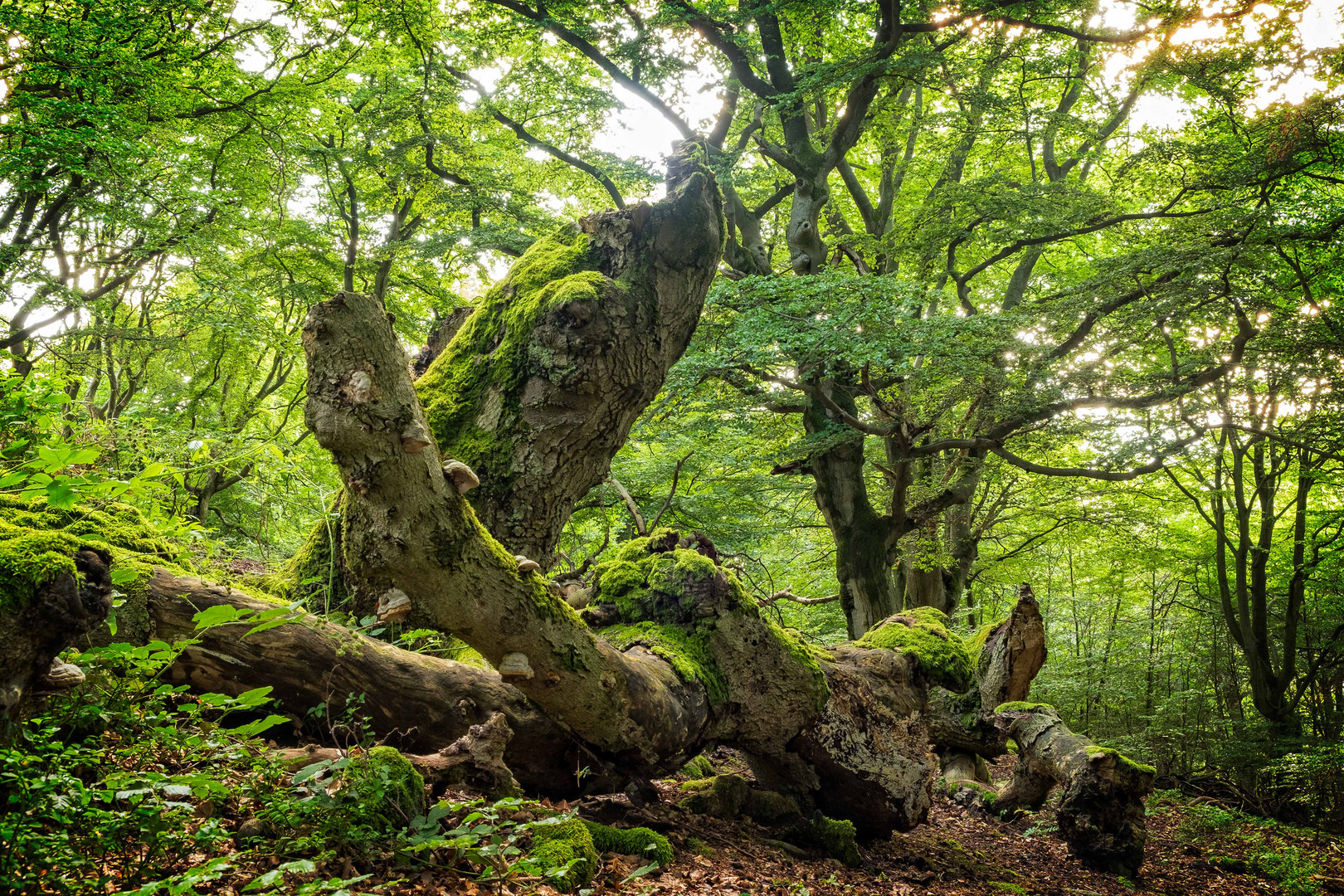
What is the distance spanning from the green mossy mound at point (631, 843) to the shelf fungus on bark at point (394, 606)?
1.50 meters

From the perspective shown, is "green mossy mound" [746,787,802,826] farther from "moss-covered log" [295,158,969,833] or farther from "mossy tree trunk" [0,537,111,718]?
"mossy tree trunk" [0,537,111,718]

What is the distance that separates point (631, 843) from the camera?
3371mm

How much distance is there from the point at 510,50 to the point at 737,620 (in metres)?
11.5

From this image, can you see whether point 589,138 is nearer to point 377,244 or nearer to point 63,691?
point 377,244

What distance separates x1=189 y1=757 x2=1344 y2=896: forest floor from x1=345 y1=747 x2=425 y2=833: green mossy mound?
6.1 inches

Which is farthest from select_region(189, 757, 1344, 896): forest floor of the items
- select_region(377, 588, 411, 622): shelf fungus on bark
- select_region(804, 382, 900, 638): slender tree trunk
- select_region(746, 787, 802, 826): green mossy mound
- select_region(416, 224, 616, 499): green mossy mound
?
select_region(804, 382, 900, 638): slender tree trunk

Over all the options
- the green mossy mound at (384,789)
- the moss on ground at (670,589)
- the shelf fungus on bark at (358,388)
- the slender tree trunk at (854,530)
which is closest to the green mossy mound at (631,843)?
the green mossy mound at (384,789)

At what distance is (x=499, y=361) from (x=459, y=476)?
195 cm

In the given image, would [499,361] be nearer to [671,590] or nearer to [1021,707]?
[671,590]

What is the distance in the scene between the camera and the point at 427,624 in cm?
263

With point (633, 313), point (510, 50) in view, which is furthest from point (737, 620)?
point (510, 50)

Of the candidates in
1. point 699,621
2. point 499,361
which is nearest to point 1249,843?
point 699,621

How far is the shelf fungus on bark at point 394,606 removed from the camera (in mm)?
2453

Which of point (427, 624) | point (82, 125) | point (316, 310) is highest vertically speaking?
point (82, 125)
